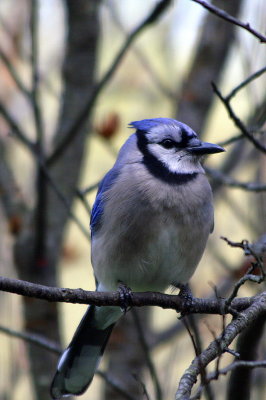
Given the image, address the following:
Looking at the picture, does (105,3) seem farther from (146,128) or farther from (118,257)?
(118,257)

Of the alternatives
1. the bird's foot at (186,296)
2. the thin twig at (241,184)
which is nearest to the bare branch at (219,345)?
the bird's foot at (186,296)

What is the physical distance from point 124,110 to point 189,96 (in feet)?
8.80

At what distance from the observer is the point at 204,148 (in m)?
3.52

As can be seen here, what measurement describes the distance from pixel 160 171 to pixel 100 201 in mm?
414

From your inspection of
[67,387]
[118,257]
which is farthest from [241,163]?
[67,387]

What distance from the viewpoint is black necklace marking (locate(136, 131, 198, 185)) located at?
353cm

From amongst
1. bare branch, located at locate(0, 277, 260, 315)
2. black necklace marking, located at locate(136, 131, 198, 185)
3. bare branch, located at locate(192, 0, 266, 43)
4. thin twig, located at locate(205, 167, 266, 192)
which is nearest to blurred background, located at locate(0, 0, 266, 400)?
thin twig, located at locate(205, 167, 266, 192)

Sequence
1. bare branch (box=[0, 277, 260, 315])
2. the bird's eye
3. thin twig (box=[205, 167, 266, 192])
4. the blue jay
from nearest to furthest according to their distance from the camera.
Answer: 1. bare branch (box=[0, 277, 260, 315])
2. thin twig (box=[205, 167, 266, 192])
3. the blue jay
4. the bird's eye

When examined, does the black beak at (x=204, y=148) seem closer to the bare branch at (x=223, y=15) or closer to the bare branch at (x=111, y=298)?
the bare branch at (x=111, y=298)

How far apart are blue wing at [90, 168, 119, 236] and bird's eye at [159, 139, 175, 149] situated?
0.31m

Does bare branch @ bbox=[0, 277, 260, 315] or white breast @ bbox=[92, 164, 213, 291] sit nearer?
bare branch @ bbox=[0, 277, 260, 315]

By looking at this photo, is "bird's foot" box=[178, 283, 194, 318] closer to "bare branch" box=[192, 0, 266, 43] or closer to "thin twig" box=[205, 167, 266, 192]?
"thin twig" box=[205, 167, 266, 192]

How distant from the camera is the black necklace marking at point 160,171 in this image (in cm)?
353

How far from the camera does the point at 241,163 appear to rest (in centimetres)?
502
